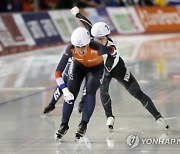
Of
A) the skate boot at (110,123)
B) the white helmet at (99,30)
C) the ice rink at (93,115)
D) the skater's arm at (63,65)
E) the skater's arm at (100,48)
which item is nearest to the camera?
the ice rink at (93,115)

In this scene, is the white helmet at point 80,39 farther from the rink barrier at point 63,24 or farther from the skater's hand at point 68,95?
the rink barrier at point 63,24

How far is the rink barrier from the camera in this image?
17500mm

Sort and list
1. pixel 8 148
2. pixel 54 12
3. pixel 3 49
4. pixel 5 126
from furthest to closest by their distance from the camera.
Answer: pixel 54 12 → pixel 3 49 → pixel 5 126 → pixel 8 148

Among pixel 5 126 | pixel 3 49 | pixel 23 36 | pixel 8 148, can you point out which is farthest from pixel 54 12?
pixel 8 148

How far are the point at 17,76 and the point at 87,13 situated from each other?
34.6 ft

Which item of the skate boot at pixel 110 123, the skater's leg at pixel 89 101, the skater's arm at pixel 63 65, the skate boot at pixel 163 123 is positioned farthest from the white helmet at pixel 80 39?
the skate boot at pixel 163 123

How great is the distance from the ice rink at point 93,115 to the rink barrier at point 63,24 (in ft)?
6.08

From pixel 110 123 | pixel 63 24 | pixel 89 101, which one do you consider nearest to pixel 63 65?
pixel 89 101

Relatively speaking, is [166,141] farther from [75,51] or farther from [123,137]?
[75,51]

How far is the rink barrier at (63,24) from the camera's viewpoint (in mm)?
17500

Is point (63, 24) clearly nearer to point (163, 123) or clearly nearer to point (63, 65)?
point (163, 123)

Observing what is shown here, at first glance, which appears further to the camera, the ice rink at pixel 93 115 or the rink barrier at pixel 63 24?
the rink barrier at pixel 63 24

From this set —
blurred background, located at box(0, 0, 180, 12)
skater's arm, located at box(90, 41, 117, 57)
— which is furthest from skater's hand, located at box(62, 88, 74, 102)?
blurred background, located at box(0, 0, 180, 12)

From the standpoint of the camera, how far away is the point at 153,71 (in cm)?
1314
